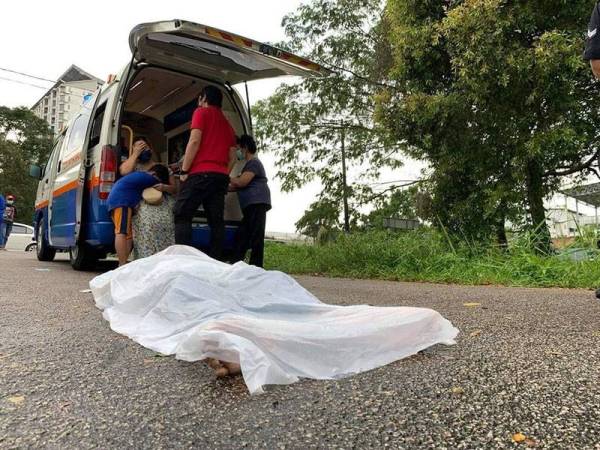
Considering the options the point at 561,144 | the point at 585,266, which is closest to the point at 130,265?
the point at 585,266

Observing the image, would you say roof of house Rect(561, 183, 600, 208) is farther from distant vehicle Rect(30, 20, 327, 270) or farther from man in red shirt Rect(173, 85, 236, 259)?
man in red shirt Rect(173, 85, 236, 259)

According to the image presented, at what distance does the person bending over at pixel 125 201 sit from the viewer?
437 cm

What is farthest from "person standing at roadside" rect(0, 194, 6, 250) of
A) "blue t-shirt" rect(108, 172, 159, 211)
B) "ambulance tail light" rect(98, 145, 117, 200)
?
"blue t-shirt" rect(108, 172, 159, 211)

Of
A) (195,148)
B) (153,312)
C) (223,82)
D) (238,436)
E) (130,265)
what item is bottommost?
(238,436)

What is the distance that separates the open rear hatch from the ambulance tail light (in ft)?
3.01

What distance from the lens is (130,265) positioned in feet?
9.78

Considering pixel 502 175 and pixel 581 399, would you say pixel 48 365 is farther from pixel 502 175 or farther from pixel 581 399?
pixel 502 175

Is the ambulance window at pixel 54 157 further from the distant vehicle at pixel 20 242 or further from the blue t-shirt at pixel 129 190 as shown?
the distant vehicle at pixel 20 242

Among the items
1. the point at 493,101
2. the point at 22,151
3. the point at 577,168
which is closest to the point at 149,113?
the point at 493,101

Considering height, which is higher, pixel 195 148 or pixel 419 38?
pixel 419 38

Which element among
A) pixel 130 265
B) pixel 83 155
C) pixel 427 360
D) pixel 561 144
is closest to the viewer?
pixel 427 360

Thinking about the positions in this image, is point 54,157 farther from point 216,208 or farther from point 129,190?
point 216,208

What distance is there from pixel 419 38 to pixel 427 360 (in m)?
6.81

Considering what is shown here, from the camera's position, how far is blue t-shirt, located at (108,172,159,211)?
4.36 metres
